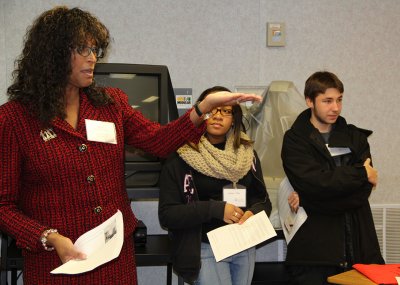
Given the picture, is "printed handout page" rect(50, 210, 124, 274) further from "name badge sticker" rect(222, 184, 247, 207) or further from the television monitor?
the television monitor

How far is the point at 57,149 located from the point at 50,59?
28 centimetres

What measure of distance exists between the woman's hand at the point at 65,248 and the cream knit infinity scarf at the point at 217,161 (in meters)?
1.06

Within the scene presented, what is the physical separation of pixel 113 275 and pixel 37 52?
758 mm

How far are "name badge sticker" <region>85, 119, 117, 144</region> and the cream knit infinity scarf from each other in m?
0.81

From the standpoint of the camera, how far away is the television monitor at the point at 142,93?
8.56 ft

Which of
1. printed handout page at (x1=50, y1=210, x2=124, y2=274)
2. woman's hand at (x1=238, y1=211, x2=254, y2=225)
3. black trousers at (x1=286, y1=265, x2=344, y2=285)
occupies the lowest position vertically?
black trousers at (x1=286, y1=265, x2=344, y2=285)

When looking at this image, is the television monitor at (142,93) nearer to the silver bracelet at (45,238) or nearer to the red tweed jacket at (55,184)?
the red tweed jacket at (55,184)

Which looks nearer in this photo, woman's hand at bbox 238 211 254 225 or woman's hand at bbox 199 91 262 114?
woman's hand at bbox 199 91 262 114

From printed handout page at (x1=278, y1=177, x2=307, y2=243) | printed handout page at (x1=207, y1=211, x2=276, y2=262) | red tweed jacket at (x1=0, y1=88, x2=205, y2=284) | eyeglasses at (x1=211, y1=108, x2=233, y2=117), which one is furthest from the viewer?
printed handout page at (x1=278, y1=177, x2=307, y2=243)

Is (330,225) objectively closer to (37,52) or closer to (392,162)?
(392,162)

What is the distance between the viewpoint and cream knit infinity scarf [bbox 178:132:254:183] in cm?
241

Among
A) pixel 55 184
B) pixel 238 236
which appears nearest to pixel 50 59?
pixel 55 184

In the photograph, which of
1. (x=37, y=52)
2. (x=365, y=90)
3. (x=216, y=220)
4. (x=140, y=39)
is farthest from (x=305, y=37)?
(x=37, y=52)

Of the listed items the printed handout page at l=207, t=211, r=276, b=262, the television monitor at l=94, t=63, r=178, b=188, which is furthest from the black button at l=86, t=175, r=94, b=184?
the television monitor at l=94, t=63, r=178, b=188
